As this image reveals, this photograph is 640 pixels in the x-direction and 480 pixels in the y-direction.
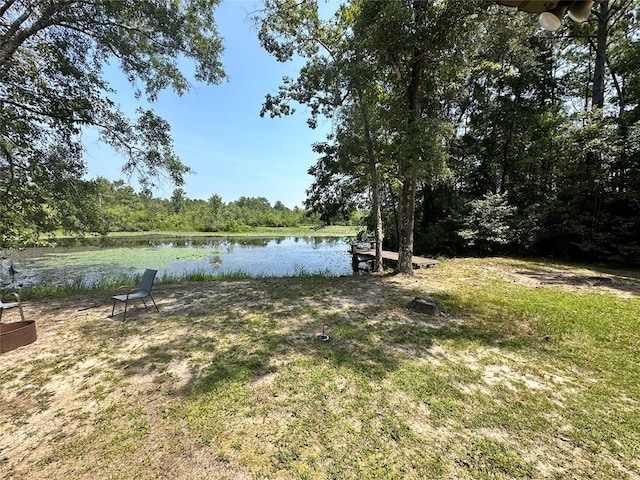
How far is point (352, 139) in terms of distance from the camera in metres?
6.43

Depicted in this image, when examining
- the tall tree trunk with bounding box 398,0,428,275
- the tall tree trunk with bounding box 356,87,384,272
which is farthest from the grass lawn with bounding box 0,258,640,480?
the tall tree trunk with bounding box 356,87,384,272

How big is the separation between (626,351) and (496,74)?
11.4m

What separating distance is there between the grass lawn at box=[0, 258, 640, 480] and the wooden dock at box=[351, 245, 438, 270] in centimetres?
408

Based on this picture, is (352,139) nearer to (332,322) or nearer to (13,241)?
(332,322)

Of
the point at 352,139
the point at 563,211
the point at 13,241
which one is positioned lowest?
the point at 13,241

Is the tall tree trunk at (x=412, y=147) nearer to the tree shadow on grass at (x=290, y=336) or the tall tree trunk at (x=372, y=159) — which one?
the tall tree trunk at (x=372, y=159)

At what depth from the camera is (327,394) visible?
2283mm

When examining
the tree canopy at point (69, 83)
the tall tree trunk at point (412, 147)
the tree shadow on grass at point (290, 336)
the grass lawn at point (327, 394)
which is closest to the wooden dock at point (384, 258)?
the tall tree trunk at point (412, 147)

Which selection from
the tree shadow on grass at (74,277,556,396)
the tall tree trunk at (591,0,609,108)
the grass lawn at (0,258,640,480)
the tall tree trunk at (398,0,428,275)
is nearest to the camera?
the grass lawn at (0,258,640,480)

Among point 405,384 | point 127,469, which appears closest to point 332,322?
point 405,384

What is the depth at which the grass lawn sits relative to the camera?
1.65 metres

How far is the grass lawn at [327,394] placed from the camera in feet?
5.42

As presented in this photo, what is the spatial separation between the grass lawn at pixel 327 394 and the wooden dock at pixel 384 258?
4078mm

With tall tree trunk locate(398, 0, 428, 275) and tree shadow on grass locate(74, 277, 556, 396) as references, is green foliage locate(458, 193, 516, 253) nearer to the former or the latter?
tall tree trunk locate(398, 0, 428, 275)
